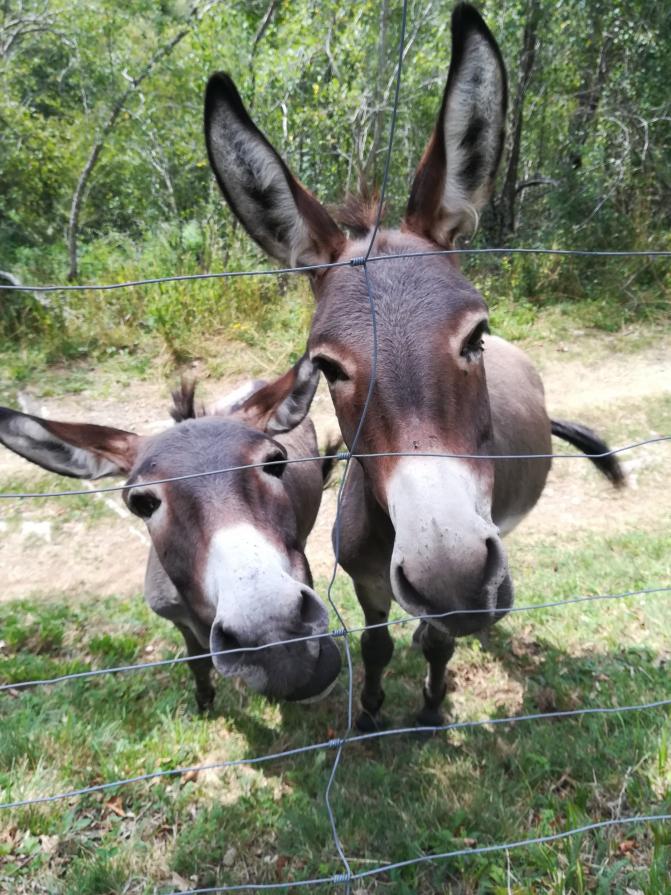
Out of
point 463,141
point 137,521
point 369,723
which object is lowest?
point 137,521

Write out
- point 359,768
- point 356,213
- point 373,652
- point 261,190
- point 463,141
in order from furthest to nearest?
point 373,652 < point 359,768 < point 356,213 < point 261,190 < point 463,141

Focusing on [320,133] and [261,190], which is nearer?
[261,190]

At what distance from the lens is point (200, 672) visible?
3.15m

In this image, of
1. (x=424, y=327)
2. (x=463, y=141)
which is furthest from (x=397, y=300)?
(x=463, y=141)

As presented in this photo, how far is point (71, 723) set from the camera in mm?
3080

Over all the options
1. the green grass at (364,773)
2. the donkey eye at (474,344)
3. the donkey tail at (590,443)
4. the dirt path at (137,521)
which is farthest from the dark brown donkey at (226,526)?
Result: the donkey tail at (590,443)

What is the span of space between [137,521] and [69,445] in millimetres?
3390

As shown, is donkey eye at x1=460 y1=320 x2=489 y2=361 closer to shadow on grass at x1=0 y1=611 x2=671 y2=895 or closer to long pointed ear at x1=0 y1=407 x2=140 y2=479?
long pointed ear at x1=0 y1=407 x2=140 y2=479

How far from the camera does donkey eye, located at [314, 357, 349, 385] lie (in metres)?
1.95

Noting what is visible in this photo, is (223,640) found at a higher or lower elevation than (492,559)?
lower

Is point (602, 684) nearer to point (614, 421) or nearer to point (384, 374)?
point (384, 374)

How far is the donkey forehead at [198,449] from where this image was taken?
7.83ft

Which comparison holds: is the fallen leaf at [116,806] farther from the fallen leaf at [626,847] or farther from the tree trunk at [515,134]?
the tree trunk at [515,134]

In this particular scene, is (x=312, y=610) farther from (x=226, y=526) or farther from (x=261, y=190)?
(x=261, y=190)
